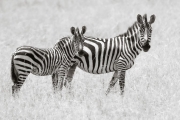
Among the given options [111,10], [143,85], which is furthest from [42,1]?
[143,85]

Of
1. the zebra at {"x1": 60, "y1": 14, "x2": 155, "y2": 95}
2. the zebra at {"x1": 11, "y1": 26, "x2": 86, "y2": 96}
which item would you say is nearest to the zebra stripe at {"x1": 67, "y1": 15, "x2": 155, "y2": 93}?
the zebra at {"x1": 60, "y1": 14, "x2": 155, "y2": 95}

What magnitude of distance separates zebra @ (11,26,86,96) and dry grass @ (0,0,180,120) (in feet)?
1.58

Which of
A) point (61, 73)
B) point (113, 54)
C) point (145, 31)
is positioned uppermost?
point (145, 31)

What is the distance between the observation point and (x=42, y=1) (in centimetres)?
2225

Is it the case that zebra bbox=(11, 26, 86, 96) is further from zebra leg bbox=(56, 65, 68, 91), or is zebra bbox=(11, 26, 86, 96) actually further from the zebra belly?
the zebra belly

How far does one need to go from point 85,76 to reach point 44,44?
271 inches

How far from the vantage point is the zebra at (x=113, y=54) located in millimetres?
8875

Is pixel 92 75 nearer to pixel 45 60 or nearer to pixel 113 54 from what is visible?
pixel 113 54

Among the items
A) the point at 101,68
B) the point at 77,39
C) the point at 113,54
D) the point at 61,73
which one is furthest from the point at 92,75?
the point at 77,39

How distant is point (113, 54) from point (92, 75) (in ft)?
7.45

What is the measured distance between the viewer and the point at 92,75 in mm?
11172

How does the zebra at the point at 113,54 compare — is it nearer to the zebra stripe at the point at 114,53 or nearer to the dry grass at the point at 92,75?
the zebra stripe at the point at 114,53

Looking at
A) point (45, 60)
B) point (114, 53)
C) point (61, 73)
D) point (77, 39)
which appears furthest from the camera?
point (114, 53)

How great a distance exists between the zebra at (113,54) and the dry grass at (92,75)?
501 millimetres
